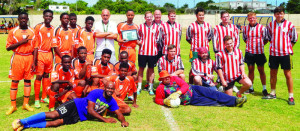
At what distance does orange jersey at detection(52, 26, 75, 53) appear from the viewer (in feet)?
22.2

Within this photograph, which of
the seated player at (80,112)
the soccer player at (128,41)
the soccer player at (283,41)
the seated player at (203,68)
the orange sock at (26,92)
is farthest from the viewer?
the soccer player at (128,41)

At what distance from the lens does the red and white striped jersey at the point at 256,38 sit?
728 cm

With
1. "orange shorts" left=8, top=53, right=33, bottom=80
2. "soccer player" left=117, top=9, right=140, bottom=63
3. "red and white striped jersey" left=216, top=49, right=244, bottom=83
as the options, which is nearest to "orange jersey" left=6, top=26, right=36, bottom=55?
"orange shorts" left=8, top=53, right=33, bottom=80

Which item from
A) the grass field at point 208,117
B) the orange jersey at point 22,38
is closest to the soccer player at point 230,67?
the grass field at point 208,117

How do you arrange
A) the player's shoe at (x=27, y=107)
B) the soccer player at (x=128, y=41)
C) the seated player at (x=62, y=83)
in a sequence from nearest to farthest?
the seated player at (x=62, y=83), the player's shoe at (x=27, y=107), the soccer player at (x=128, y=41)

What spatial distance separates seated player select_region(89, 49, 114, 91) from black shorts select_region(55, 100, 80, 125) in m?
1.17

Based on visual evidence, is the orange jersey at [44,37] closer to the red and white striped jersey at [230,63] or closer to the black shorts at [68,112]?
the black shorts at [68,112]

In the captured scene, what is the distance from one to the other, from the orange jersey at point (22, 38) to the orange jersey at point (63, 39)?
0.88 m

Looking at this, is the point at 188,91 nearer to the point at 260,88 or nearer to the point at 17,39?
the point at 260,88

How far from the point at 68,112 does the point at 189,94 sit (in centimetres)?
270

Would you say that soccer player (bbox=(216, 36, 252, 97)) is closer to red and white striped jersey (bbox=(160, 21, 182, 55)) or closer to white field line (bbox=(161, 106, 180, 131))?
red and white striped jersey (bbox=(160, 21, 182, 55))

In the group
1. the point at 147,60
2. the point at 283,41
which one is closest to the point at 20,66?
the point at 147,60

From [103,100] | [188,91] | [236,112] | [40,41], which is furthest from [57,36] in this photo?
[236,112]

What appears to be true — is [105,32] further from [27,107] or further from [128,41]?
[27,107]
